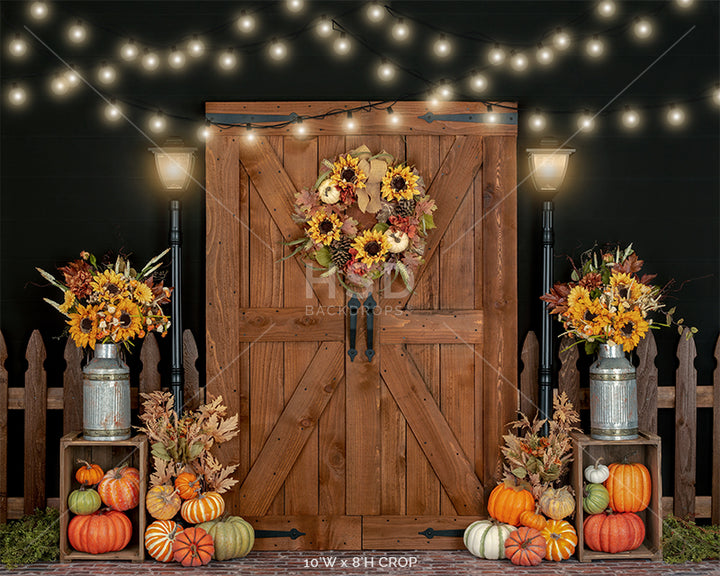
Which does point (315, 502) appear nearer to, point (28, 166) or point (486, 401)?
point (486, 401)

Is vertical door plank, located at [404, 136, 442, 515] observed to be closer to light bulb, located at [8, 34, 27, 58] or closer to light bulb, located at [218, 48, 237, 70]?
light bulb, located at [218, 48, 237, 70]

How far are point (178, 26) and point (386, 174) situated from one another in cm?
157

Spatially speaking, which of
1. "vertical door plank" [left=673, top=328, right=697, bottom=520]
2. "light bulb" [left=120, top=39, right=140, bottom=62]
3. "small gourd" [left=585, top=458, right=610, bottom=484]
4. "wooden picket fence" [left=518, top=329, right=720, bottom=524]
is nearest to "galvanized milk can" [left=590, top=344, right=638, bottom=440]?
"small gourd" [left=585, top=458, right=610, bottom=484]

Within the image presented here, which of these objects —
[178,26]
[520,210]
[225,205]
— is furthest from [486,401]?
[178,26]

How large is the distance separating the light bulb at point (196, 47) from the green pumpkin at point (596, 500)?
11.1 ft

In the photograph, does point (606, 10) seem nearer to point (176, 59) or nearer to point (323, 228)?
point (323, 228)

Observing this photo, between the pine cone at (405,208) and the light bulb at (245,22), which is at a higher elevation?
the light bulb at (245,22)

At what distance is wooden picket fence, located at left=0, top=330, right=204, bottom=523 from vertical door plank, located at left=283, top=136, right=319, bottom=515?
62 centimetres

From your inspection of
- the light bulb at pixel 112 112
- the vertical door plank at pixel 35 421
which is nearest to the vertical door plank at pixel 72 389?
the vertical door plank at pixel 35 421

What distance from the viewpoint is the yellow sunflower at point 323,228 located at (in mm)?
3818

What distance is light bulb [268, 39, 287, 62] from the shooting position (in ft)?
13.2

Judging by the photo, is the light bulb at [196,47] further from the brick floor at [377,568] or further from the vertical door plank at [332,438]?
the brick floor at [377,568]

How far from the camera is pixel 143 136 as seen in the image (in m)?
4.07

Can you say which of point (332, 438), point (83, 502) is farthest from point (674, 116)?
point (83, 502)
